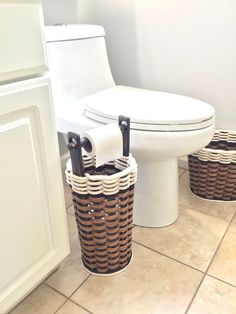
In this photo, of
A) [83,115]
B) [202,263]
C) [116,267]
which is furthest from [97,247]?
[83,115]

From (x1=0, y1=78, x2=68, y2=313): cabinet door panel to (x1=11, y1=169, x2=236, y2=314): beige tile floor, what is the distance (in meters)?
0.12

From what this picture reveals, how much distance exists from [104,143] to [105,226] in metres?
0.24

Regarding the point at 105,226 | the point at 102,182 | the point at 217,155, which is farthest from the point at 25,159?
the point at 217,155

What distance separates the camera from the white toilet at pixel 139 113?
2.85 ft

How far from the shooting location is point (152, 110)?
913 mm

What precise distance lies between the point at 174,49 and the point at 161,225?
82 centimetres

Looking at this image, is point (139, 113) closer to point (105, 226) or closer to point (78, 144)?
point (78, 144)

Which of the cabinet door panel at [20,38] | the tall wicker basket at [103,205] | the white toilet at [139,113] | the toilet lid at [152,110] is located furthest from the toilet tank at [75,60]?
the cabinet door panel at [20,38]

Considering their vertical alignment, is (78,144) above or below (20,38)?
below

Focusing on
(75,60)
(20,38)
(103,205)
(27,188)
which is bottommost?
(103,205)

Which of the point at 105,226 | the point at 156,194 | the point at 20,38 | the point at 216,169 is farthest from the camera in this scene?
the point at 216,169

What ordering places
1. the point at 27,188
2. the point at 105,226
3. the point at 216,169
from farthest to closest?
the point at 216,169
the point at 105,226
the point at 27,188

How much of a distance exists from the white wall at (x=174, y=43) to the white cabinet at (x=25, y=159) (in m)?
0.77

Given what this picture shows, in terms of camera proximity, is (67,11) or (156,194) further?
(67,11)
